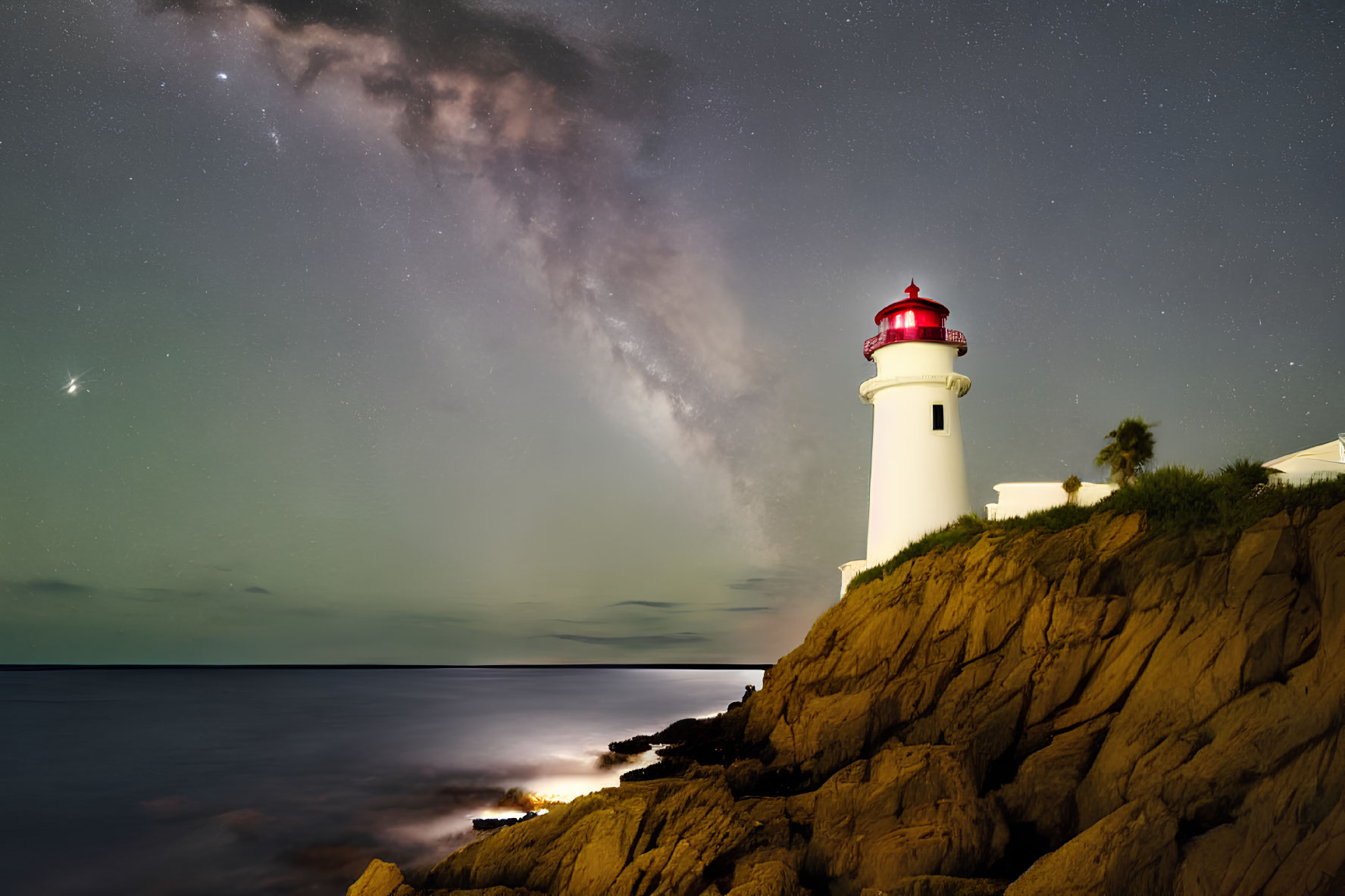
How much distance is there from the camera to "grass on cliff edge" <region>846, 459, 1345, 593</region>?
12.4 meters

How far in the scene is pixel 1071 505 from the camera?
16.8m

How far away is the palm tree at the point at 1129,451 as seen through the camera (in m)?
18.5

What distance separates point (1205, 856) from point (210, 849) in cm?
2147

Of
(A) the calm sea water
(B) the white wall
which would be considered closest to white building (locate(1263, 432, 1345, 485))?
(B) the white wall

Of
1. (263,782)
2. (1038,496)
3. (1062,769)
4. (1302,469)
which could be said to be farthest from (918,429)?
(263,782)

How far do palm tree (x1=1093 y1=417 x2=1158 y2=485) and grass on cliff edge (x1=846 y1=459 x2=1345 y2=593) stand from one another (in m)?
3.51

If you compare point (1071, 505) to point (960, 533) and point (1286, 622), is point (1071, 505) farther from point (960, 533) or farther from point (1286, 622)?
point (1286, 622)

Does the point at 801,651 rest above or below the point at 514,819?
above

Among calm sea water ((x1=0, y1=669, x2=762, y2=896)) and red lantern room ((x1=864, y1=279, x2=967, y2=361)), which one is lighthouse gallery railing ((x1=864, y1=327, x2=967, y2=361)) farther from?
calm sea water ((x1=0, y1=669, x2=762, y2=896))

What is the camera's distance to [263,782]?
27578 mm

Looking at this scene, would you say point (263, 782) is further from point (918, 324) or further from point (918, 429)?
point (918, 324)

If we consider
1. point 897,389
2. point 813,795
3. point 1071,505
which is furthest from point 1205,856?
point 897,389

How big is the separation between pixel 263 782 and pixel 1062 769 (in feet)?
92.3

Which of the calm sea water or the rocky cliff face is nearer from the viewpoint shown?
the rocky cliff face
